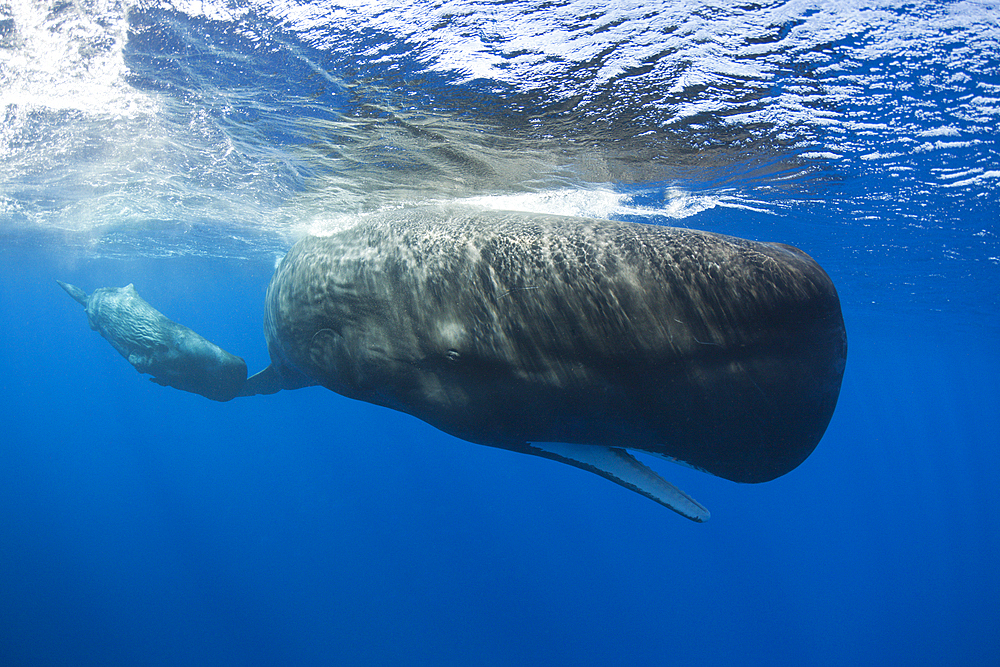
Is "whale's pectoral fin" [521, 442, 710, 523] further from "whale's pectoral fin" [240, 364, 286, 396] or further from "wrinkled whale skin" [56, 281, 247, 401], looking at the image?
"wrinkled whale skin" [56, 281, 247, 401]

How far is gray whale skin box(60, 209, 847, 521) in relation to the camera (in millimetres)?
1916

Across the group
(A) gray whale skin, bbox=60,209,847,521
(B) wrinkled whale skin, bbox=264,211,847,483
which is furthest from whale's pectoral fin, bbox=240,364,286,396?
(B) wrinkled whale skin, bbox=264,211,847,483

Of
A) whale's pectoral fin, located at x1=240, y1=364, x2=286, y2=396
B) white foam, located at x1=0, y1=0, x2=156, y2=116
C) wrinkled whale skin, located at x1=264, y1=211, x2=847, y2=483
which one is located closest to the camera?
wrinkled whale skin, located at x1=264, y1=211, x2=847, y2=483

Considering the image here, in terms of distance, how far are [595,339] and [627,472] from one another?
2.50 ft

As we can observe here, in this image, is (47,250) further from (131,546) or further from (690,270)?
(131,546)

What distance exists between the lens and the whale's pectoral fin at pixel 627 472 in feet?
7.64

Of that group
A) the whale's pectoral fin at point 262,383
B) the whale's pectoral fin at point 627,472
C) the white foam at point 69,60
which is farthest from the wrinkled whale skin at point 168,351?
the whale's pectoral fin at point 627,472

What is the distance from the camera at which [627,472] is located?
242 cm

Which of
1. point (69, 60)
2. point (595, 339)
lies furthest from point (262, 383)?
point (595, 339)

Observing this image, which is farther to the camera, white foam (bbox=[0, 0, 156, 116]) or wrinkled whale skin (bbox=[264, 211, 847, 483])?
white foam (bbox=[0, 0, 156, 116])

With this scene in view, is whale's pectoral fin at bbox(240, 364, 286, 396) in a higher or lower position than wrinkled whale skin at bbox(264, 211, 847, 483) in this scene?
lower

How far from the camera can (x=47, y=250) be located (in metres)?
26.8

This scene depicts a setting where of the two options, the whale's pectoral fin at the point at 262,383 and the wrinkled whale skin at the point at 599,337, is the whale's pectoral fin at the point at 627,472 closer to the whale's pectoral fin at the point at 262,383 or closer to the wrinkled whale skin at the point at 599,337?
the wrinkled whale skin at the point at 599,337

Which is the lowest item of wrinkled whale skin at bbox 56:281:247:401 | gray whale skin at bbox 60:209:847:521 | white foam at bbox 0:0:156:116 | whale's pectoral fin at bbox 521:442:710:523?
wrinkled whale skin at bbox 56:281:247:401
